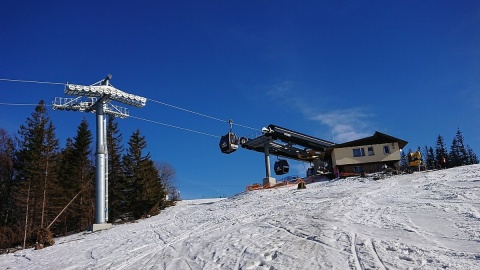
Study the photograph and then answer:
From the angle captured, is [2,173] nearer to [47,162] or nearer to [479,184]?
[47,162]

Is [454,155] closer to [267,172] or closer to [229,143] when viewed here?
[267,172]

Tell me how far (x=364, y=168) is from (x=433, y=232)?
1409 inches

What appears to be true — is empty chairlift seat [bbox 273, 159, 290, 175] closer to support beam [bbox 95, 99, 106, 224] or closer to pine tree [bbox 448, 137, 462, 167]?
support beam [bbox 95, 99, 106, 224]

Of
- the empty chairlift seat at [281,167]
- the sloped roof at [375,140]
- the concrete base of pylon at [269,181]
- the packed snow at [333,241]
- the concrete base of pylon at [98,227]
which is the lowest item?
the concrete base of pylon at [98,227]

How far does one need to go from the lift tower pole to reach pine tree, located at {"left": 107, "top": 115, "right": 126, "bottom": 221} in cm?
633

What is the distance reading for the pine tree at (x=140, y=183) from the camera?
41.4m

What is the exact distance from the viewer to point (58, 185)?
137 ft

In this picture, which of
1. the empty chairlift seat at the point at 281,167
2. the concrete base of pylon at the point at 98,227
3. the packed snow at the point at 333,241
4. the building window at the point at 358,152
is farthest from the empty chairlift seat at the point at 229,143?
the building window at the point at 358,152

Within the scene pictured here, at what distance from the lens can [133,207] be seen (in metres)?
41.8

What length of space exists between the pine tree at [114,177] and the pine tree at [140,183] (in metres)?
1.09

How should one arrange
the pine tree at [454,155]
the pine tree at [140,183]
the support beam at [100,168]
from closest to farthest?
the support beam at [100,168] < the pine tree at [140,183] < the pine tree at [454,155]

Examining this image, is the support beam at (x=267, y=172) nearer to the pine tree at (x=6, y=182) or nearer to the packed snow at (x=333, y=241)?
the packed snow at (x=333, y=241)

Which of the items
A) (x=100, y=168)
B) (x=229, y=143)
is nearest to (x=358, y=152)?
(x=229, y=143)

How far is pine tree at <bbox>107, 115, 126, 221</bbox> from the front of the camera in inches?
1715
